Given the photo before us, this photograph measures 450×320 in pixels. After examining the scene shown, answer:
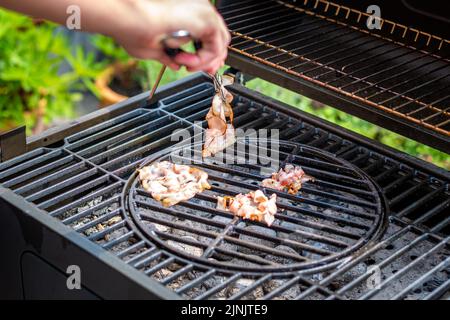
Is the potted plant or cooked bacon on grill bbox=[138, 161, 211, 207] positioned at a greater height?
cooked bacon on grill bbox=[138, 161, 211, 207]

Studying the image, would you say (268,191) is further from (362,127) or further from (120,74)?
(120,74)

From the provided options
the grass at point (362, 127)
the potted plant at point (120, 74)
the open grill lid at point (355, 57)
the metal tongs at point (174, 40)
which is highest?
the metal tongs at point (174, 40)

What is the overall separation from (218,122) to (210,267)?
0.59 meters

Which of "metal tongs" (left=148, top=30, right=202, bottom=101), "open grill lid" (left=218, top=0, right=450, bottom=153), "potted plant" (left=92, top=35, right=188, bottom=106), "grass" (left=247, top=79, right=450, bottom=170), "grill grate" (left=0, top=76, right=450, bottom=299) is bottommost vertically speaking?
"potted plant" (left=92, top=35, right=188, bottom=106)

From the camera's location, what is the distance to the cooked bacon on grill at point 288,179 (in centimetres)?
221

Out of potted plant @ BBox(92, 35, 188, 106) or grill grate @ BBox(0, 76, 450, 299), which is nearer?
grill grate @ BBox(0, 76, 450, 299)

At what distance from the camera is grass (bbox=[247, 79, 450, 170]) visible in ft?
12.4

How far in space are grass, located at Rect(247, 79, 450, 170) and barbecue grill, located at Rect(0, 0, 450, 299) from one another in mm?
1009

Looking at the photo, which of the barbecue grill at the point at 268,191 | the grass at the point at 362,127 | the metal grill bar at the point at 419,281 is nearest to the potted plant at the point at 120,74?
the grass at the point at 362,127

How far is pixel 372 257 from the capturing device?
2.10 m

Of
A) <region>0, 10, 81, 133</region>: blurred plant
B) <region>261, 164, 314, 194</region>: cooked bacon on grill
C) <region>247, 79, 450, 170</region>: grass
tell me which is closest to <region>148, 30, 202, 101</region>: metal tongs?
<region>261, 164, 314, 194</region>: cooked bacon on grill

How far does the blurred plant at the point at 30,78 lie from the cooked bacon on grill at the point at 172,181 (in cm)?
215

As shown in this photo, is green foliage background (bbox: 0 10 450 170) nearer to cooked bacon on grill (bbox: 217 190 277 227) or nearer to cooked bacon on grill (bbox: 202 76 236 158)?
cooked bacon on grill (bbox: 202 76 236 158)

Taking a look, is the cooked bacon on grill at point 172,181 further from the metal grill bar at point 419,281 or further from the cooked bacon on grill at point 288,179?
the metal grill bar at point 419,281
